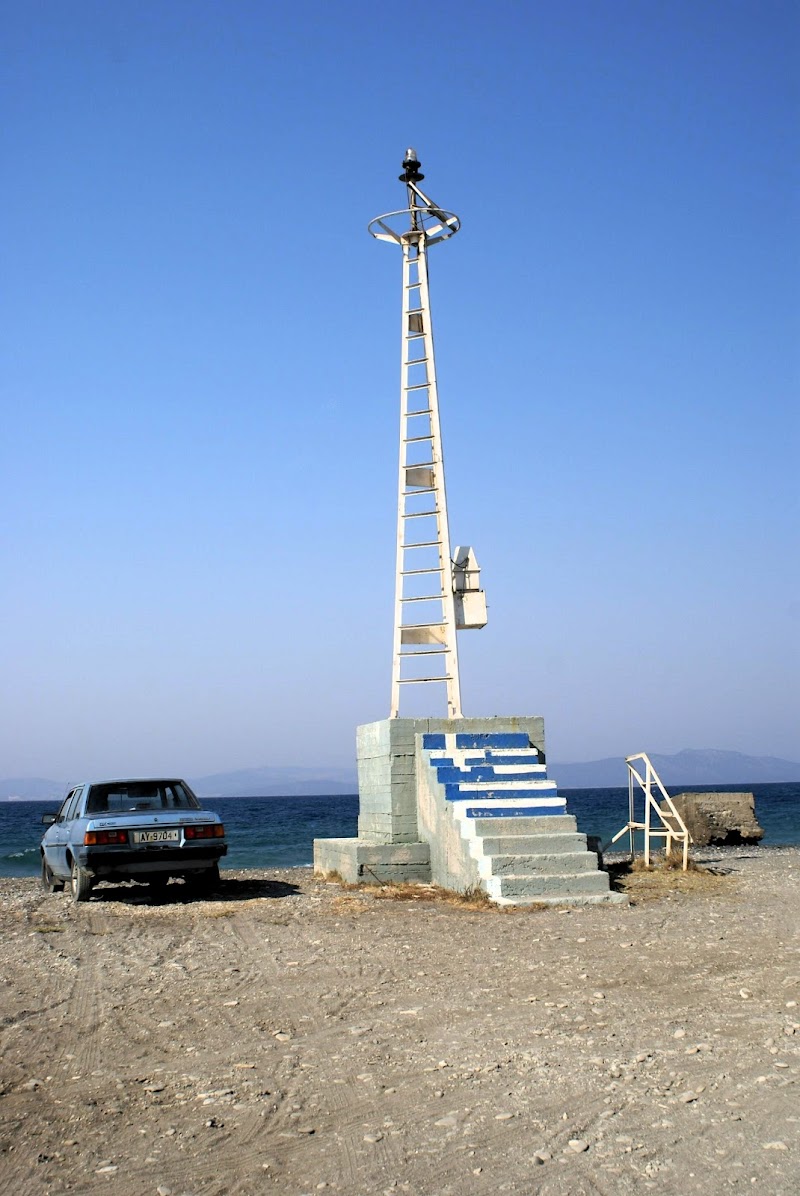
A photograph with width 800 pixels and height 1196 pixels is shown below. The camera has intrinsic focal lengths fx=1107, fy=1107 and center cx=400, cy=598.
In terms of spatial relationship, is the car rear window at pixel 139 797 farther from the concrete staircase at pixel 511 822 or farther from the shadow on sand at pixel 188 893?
the concrete staircase at pixel 511 822

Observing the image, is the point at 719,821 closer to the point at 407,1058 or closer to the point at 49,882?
the point at 49,882

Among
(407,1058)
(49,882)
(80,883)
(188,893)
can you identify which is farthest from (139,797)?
(407,1058)

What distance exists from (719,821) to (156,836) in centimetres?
2493

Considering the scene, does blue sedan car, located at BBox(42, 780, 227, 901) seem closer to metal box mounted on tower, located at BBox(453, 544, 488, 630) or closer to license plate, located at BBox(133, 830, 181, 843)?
license plate, located at BBox(133, 830, 181, 843)

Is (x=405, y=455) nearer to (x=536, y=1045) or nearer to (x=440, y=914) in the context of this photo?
(x=440, y=914)

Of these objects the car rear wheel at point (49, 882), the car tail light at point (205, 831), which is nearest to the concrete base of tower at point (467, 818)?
the car tail light at point (205, 831)

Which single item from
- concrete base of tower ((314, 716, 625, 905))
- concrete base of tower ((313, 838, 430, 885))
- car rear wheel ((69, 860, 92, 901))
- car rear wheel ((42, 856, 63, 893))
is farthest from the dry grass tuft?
car rear wheel ((42, 856, 63, 893))

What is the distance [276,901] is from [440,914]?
2590mm

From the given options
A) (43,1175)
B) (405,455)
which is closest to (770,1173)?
(43,1175)

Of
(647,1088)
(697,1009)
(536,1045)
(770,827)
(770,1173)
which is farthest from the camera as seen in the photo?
(770,827)

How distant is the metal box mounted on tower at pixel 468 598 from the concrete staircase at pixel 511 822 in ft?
6.76

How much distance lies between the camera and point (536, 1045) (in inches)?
241

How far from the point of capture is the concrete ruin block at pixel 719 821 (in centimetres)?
3416

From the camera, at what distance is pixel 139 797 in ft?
48.6
